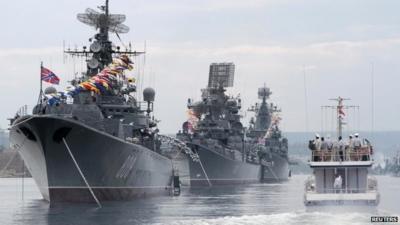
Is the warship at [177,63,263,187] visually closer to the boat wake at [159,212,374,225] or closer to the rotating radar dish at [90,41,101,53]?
the rotating radar dish at [90,41,101,53]

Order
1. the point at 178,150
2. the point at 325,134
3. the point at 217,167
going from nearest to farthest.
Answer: the point at 325,134 → the point at 178,150 → the point at 217,167

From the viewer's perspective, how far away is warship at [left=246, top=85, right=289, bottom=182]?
570 feet

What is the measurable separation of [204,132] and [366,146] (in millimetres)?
84572

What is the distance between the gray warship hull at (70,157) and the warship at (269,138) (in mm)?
100636

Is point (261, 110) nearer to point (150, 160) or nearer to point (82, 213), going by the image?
point (150, 160)

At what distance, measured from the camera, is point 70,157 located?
64812 millimetres

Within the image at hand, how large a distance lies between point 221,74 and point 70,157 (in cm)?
8032

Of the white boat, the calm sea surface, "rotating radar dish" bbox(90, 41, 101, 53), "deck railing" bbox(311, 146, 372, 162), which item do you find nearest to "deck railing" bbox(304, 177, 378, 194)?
the white boat

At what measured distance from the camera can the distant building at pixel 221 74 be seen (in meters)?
141

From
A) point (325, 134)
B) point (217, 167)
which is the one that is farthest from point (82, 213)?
point (217, 167)

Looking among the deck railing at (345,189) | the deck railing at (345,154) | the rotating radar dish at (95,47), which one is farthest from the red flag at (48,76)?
the deck railing at (345,154)

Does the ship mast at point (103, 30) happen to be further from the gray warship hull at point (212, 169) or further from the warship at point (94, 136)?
the gray warship hull at point (212, 169)

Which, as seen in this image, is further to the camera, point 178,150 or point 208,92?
point 208,92

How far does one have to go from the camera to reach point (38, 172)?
67.8 metres
